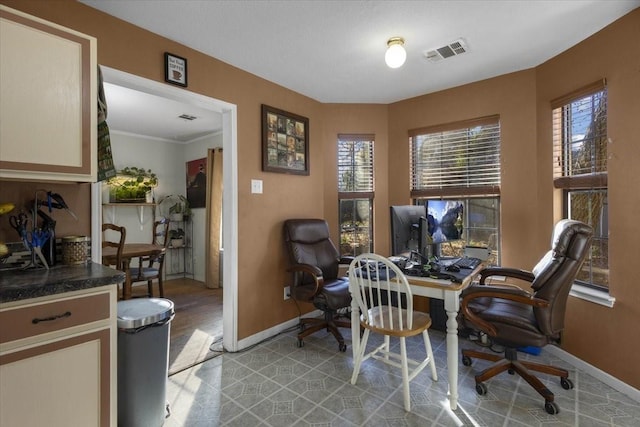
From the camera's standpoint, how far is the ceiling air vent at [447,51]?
7.75 feet

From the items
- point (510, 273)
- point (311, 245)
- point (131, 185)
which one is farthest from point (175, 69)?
point (131, 185)

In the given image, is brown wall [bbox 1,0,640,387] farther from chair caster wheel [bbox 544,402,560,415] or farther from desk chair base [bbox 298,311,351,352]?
chair caster wheel [bbox 544,402,560,415]

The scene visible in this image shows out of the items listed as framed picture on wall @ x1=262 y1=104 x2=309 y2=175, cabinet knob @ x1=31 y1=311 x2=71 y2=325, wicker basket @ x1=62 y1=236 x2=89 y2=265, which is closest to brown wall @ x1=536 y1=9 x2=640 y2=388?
framed picture on wall @ x1=262 y1=104 x2=309 y2=175

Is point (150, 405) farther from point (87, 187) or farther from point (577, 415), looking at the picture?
point (577, 415)

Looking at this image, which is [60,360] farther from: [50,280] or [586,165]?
[586,165]

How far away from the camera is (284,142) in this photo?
10.4ft

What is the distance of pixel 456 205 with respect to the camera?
2.69 meters

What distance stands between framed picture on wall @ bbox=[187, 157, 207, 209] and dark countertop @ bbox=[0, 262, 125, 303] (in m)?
3.63

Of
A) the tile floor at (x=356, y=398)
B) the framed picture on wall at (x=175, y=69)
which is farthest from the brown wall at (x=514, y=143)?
the framed picture on wall at (x=175, y=69)

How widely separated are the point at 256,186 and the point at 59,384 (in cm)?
195

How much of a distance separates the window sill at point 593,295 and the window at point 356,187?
76.4 inches

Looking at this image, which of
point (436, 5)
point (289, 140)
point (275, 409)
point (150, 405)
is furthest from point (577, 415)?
point (289, 140)

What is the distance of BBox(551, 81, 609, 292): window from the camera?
7.45ft

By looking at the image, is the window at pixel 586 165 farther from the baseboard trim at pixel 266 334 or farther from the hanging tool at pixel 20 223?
the hanging tool at pixel 20 223
